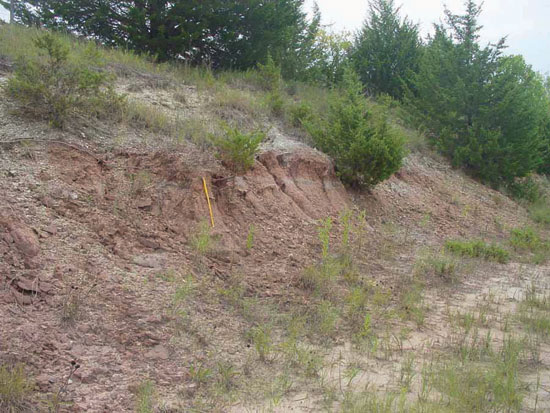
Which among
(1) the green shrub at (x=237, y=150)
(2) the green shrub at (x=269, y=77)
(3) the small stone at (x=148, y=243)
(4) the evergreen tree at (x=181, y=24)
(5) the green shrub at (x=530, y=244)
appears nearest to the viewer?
(3) the small stone at (x=148, y=243)

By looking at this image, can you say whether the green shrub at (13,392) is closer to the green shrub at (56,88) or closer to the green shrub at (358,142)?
the green shrub at (56,88)

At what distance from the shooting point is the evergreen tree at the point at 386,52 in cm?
2017

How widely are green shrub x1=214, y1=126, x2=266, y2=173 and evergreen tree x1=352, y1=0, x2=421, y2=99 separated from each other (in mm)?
12970

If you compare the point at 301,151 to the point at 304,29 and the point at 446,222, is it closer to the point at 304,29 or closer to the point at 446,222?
the point at 446,222

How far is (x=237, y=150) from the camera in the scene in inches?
302

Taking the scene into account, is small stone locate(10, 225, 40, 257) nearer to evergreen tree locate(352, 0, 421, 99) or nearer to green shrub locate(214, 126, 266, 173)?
green shrub locate(214, 126, 266, 173)

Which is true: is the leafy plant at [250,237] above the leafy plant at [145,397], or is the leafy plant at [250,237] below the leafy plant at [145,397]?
above

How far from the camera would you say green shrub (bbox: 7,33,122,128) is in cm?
693

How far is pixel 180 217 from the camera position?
22.3 feet

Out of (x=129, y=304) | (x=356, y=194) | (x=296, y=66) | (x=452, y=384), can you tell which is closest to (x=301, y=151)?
(x=356, y=194)

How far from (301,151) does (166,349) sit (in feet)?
18.5

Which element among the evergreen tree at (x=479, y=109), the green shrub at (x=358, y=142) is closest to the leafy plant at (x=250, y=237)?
the green shrub at (x=358, y=142)

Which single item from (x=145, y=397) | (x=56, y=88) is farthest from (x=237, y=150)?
(x=145, y=397)

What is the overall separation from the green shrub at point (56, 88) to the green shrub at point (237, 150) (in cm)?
162
